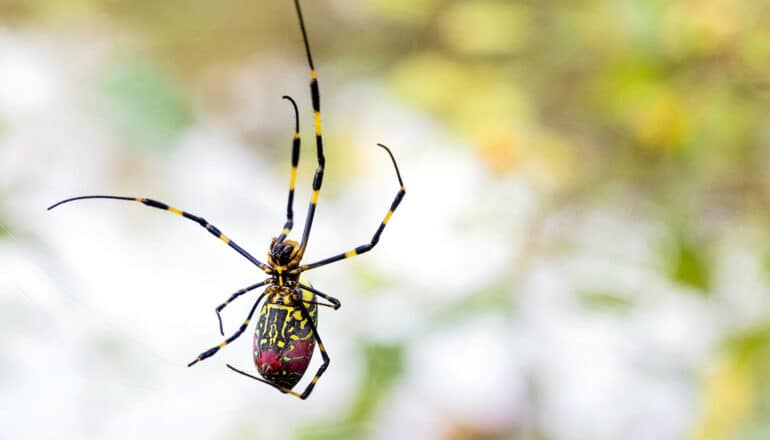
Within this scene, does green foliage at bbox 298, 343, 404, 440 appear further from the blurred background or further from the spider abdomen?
the spider abdomen

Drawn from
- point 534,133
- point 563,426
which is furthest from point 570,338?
point 534,133

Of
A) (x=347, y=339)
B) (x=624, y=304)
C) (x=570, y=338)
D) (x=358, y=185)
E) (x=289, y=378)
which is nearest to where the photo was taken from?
(x=289, y=378)

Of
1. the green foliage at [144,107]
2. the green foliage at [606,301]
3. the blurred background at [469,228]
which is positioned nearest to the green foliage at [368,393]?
the blurred background at [469,228]

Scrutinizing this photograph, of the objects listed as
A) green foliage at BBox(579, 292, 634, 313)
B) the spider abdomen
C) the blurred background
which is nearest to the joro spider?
the spider abdomen

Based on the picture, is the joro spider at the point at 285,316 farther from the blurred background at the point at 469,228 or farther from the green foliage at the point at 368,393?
the green foliage at the point at 368,393

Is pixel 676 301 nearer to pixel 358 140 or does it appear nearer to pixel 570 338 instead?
pixel 570 338

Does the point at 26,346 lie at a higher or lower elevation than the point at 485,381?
lower
